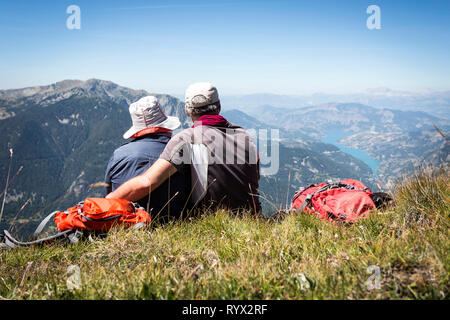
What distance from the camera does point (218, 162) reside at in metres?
3.76

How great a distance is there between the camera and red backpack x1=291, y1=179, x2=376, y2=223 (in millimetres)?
3523

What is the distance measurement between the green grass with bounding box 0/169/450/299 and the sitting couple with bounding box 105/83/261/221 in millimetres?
650

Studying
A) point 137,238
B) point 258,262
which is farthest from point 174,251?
point 258,262

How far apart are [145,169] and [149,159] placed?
0.61 feet

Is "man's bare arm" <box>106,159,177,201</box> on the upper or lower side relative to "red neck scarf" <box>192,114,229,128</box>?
lower

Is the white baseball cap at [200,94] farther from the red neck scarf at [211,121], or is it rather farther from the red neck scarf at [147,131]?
the red neck scarf at [147,131]

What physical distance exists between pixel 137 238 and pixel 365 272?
6.83ft

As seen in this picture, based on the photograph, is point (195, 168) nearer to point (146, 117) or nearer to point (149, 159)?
point (149, 159)

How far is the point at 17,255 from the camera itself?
106 inches

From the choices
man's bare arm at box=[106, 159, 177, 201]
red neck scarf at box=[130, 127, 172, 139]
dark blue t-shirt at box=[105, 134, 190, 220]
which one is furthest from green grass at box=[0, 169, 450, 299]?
red neck scarf at box=[130, 127, 172, 139]

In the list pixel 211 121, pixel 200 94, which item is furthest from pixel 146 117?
pixel 211 121

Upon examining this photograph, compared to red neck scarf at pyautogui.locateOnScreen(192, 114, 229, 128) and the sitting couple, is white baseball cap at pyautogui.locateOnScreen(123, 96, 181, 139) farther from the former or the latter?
red neck scarf at pyautogui.locateOnScreen(192, 114, 229, 128)
